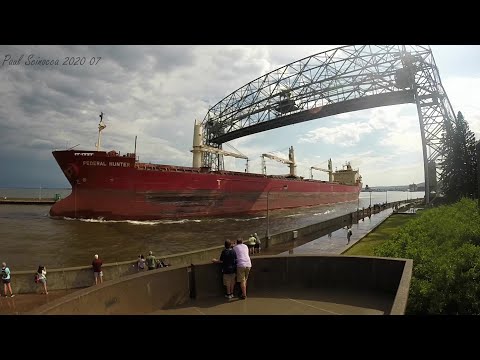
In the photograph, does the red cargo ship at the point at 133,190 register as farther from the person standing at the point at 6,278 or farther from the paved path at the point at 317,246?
the person standing at the point at 6,278

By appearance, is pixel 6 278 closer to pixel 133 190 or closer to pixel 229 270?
pixel 229 270

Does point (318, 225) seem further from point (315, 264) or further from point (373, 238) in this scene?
point (315, 264)

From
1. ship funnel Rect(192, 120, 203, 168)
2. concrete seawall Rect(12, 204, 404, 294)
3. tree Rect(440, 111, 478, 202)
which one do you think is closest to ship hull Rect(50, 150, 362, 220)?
ship funnel Rect(192, 120, 203, 168)

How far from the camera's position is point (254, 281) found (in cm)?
554

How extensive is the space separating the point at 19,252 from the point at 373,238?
19.2m

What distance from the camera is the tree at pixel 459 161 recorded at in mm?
36219

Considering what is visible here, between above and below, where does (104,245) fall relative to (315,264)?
below

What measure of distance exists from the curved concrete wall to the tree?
36267 mm

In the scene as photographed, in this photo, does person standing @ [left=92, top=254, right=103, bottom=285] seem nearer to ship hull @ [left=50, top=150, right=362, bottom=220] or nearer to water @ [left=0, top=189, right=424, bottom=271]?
water @ [left=0, top=189, right=424, bottom=271]

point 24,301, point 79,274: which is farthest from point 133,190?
point 24,301

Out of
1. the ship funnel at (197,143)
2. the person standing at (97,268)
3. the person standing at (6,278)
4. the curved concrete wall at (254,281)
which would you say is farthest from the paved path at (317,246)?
the ship funnel at (197,143)

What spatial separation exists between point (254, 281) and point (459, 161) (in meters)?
42.2
